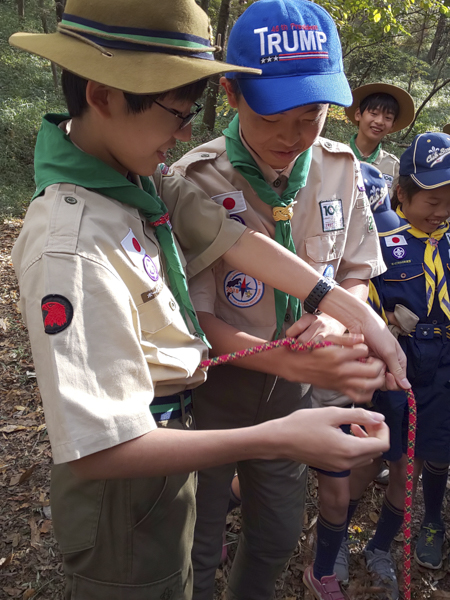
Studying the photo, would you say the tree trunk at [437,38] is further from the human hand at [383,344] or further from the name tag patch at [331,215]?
the human hand at [383,344]

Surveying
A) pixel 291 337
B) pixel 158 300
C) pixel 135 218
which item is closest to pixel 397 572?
pixel 291 337

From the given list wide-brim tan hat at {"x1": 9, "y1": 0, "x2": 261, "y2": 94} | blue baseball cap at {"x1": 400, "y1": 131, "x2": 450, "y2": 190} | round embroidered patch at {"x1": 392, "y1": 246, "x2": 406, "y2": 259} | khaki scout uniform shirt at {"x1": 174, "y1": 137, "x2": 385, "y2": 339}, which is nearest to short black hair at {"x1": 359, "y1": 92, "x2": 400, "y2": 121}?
blue baseball cap at {"x1": 400, "y1": 131, "x2": 450, "y2": 190}

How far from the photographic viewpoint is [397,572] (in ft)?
9.61

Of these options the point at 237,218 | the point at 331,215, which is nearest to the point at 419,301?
the point at 331,215

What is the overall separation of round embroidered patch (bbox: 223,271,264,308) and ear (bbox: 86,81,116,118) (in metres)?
0.85

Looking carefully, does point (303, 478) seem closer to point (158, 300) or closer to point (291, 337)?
point (291, 337)

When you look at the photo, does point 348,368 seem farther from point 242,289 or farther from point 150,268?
point 150,268

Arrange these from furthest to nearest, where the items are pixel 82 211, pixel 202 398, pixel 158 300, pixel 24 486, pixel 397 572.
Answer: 1. pixel 24 486
2. pixel 397 572
3. pixel 202 398
4. pixel 158 300
5. pixel 82 211

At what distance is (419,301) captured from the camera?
2631 mm

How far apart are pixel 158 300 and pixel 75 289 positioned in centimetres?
31

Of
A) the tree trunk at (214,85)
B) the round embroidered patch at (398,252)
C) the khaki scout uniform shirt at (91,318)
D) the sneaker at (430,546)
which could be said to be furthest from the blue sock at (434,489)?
the tree trunk at (214,85)

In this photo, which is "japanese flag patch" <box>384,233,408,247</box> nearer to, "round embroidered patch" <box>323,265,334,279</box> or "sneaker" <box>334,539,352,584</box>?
"round embroidered patch" <box>323,265,334,279</box>

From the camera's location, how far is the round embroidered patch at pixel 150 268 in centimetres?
141

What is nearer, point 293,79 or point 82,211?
point 82,211
